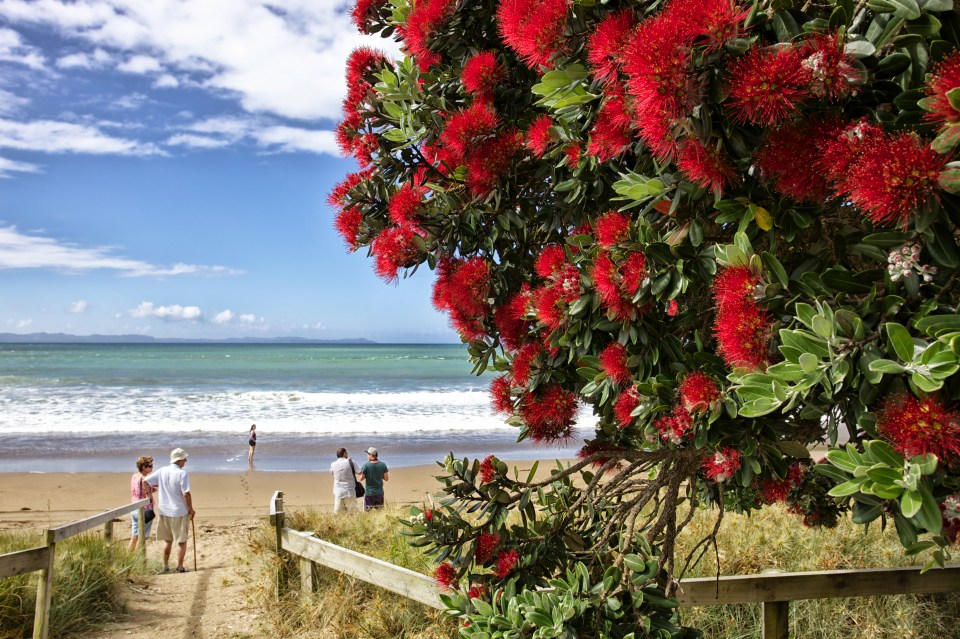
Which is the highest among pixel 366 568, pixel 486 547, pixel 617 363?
pixel 617 363

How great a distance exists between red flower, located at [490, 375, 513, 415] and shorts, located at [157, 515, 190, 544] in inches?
291

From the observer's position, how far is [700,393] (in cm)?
178

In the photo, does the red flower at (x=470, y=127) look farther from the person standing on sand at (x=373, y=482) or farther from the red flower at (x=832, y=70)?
the person standing on sand at (x=373, y=482)

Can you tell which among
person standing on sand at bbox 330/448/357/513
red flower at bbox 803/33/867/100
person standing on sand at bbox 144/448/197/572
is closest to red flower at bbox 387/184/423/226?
red flower at bbox 803/33/867/100

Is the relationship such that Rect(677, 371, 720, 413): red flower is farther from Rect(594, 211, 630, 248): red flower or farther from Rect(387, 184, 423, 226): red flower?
Rect(387, 184, 423, 226): red flower

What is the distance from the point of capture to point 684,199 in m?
1.81

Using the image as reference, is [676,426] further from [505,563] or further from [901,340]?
[505,563]

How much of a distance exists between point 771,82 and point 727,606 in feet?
15.4

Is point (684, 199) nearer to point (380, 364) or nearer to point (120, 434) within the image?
point (120, 434)

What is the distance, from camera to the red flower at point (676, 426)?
1867 millimetres

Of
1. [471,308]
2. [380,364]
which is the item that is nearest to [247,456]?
[471,308]

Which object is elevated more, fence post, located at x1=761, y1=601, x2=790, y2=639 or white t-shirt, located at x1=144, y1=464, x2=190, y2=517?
fence post, located at x1=761, y1=601, x2=790, y2=639

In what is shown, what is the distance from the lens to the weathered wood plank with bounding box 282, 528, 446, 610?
180 inches

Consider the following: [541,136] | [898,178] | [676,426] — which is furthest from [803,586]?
[898,178]
